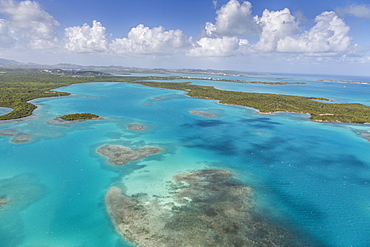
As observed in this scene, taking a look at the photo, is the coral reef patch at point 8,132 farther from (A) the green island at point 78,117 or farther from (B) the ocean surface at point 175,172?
(A) the green island at point 78,117

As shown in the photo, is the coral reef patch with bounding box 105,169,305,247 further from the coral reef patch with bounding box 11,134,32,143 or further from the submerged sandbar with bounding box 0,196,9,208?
the coral reef patch with bounding box 11,134,32,143

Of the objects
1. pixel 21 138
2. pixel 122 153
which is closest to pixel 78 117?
pixel 21 138

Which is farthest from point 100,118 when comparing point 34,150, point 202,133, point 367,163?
point 367,163

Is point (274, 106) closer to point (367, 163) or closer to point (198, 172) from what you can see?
point (367, 163)

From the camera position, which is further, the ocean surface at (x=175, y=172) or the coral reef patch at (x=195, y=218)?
the ocean surface at (x=175, y=172)

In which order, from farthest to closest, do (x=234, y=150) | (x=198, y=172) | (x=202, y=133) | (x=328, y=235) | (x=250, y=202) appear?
1. (x=202, y=133)
2. (x=234, y=150)
3. (x=198, y=172)
4. (x=250, y=202)
5. (x=328, y=235)

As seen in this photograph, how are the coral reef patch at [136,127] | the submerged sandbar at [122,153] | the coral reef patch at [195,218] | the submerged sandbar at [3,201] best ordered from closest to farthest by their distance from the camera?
the coral reef patch at [195,218] < the submerged sandbar at [3,201] < the submerged sandbar at [122,153] < the coral reef patch at [136,127]

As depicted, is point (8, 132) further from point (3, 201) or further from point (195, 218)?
point (195, 218)

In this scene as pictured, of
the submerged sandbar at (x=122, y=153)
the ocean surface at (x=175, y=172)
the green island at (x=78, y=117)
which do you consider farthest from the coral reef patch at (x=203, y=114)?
the submerged sandbar at (x=122, y=153)
